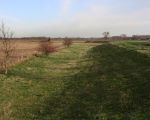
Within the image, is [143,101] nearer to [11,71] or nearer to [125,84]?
[125,84]

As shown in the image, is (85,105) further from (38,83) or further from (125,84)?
(38,83)

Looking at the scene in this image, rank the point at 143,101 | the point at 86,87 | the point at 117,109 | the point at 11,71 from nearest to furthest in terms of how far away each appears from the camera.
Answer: the point at 117,109, the point at 143,101, the point at 86,87, the point at 11,71

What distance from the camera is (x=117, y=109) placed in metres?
14.1

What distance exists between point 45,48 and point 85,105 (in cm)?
3732

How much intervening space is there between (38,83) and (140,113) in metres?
10.3

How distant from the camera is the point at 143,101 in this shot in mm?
15266

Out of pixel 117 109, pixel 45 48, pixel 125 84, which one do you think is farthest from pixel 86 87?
pixel 45 48

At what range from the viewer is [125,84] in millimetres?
20547

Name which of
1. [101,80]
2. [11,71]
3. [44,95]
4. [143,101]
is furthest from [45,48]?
[143,101]

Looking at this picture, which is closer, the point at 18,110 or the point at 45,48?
the point at 18,110

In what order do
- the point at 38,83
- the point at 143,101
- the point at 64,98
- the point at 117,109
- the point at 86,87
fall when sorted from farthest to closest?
1. the point at 38,83
2. the point at 86,87
3. the point at 64,98
4. the point at 143,101
5. the point at 117,109

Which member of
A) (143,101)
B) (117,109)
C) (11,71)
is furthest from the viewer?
(11,71)

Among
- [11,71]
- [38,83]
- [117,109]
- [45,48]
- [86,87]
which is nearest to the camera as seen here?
[117,109]

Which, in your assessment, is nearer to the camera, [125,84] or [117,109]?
[117,109]
